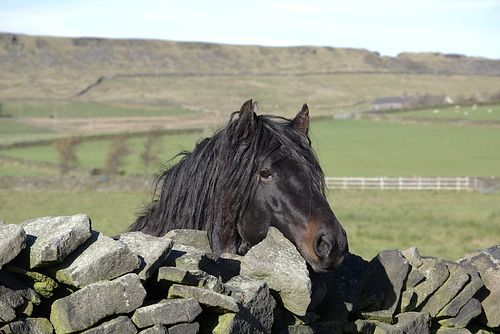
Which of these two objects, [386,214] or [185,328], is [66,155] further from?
[185,328]

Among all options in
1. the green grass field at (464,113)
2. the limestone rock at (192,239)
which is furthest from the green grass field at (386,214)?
the green grass field at (464,113)

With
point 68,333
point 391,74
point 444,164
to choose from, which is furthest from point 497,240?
point 391,74

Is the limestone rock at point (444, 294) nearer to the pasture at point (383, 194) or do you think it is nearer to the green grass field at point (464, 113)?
the pasture at point (383, 194)

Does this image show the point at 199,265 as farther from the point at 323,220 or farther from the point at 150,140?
the point at 150,140

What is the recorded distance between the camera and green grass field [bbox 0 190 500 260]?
70.0 feet

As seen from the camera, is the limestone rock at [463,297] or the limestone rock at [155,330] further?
the limestone rock at [463,297]

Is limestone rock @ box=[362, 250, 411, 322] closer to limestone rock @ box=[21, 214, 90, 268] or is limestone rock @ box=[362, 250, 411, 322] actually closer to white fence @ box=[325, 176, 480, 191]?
limestone rock @ box=[21, 214, 90, 268]

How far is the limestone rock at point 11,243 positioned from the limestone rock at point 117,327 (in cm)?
48

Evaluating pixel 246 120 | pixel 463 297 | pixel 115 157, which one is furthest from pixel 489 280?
pixel 115 157

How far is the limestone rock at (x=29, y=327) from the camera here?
7.96 ft

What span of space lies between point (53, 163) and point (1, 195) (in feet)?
59.8

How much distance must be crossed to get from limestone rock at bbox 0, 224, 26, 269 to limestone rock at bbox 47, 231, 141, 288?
0.21 meters

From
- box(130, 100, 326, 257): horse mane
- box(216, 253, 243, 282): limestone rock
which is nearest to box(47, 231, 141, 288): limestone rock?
box(216, 253, 243, 282): limestone rock

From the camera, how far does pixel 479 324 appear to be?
15.2ft
